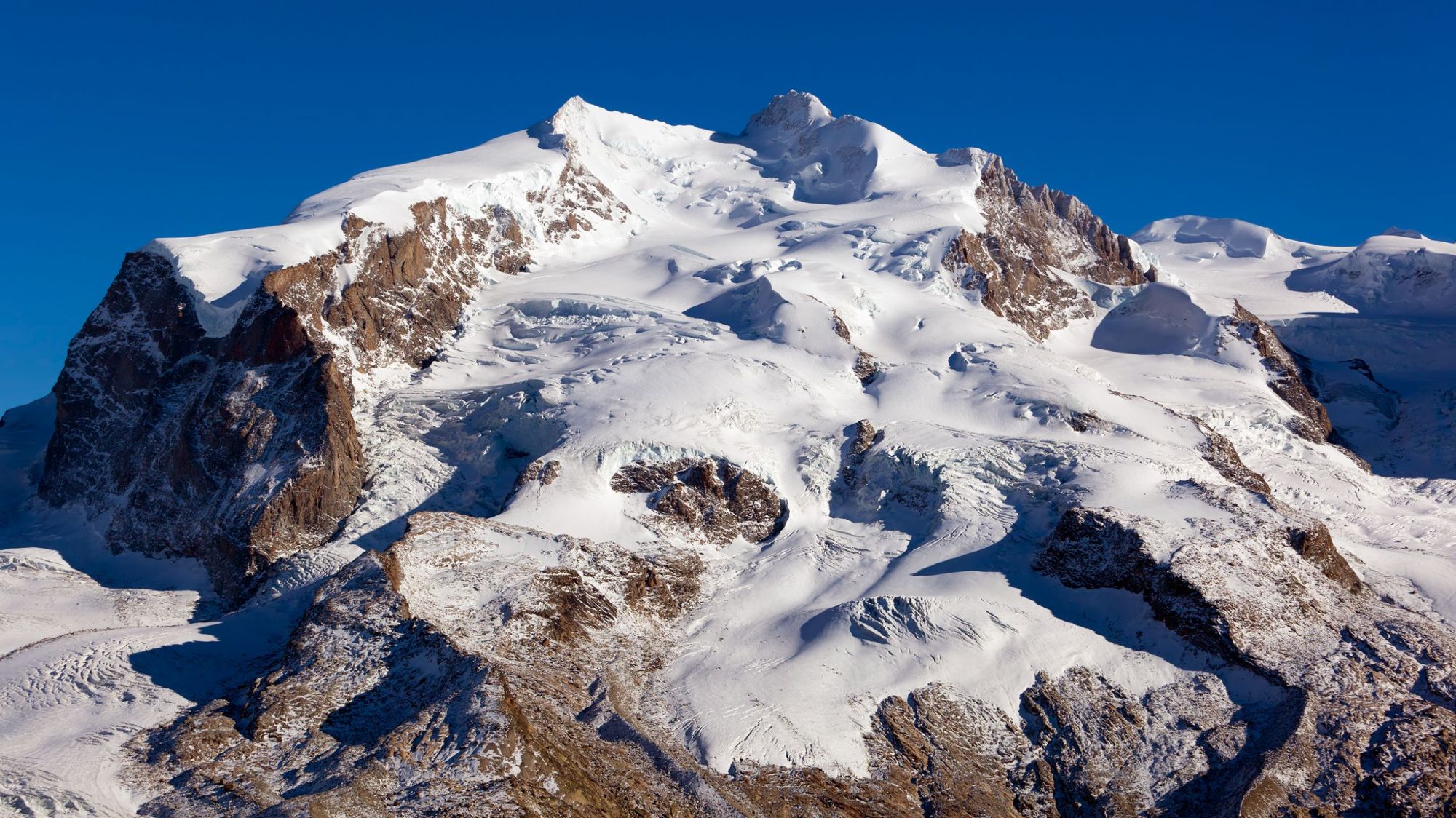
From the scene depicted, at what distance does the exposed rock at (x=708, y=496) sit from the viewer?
80875 millimetres

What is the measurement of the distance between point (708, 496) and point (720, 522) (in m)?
1.85

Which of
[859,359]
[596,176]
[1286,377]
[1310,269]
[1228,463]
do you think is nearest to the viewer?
[1228,463]

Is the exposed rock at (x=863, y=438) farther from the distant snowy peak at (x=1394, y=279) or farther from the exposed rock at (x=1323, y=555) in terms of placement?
the distant snowy peak at (x=1394, y=279)

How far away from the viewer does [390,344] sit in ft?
324

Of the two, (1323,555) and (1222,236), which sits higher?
(1222,236)

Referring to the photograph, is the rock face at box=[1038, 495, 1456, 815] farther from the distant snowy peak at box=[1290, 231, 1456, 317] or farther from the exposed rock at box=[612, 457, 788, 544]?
the distant snowy peak at box=[1290, 231, 1456, 317]

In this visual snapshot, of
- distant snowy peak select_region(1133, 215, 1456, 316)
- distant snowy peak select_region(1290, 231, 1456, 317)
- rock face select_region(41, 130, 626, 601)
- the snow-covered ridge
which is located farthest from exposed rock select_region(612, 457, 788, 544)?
distant snowy peak select_region(1290, 231, 1456, 317)

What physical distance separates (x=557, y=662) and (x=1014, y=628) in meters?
22.1

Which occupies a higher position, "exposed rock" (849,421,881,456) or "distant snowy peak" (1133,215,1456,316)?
"distant snowy peak" (1133,215,1456,316)

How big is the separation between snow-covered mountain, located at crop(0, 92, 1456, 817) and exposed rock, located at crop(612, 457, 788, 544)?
9.2 inches

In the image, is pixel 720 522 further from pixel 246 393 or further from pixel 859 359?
pixel 246 393

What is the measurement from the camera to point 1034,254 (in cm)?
12269

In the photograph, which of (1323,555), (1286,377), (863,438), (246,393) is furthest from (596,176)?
(1323,555)

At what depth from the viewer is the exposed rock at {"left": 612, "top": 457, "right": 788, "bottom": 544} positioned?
265ft
